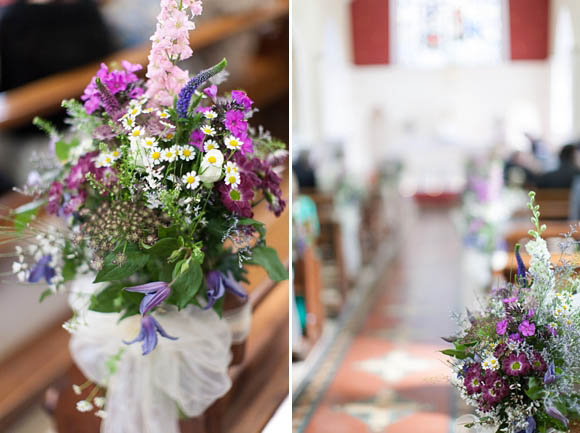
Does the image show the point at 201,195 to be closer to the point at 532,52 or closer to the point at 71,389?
the point at 71,389

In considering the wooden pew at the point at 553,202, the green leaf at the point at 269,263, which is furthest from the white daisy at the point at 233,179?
the wooden pew at the point at 553,202

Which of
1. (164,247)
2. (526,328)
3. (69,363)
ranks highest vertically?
(164,247)

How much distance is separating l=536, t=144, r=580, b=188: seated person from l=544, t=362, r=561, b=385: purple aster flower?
6547 mm

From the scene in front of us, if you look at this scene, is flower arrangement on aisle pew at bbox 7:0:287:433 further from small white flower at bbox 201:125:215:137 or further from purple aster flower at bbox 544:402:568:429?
purple aster flower at bbox 544:402:568:429

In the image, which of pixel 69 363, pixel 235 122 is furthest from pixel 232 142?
pixel 69 363

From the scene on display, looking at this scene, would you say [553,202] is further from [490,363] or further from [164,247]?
[164,247]

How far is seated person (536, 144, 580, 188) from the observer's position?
7598mm

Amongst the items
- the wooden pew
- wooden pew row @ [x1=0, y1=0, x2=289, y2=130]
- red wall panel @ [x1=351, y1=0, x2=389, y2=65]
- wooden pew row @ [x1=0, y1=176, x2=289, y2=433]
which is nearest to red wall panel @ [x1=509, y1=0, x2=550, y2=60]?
red wall panel @ [x1=351, y1=0, x2=389, y2=65]

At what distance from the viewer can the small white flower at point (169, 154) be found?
1.53 metres

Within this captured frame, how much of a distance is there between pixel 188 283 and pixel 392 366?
3036 mm

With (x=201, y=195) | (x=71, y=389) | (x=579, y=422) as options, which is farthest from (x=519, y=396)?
(x=71, y=389)

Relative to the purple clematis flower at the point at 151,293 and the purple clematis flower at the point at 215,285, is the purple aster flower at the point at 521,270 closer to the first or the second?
the purple clematis flower at the point at 215,285

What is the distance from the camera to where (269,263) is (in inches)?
67.1

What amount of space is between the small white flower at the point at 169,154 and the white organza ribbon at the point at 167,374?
1.34ft
